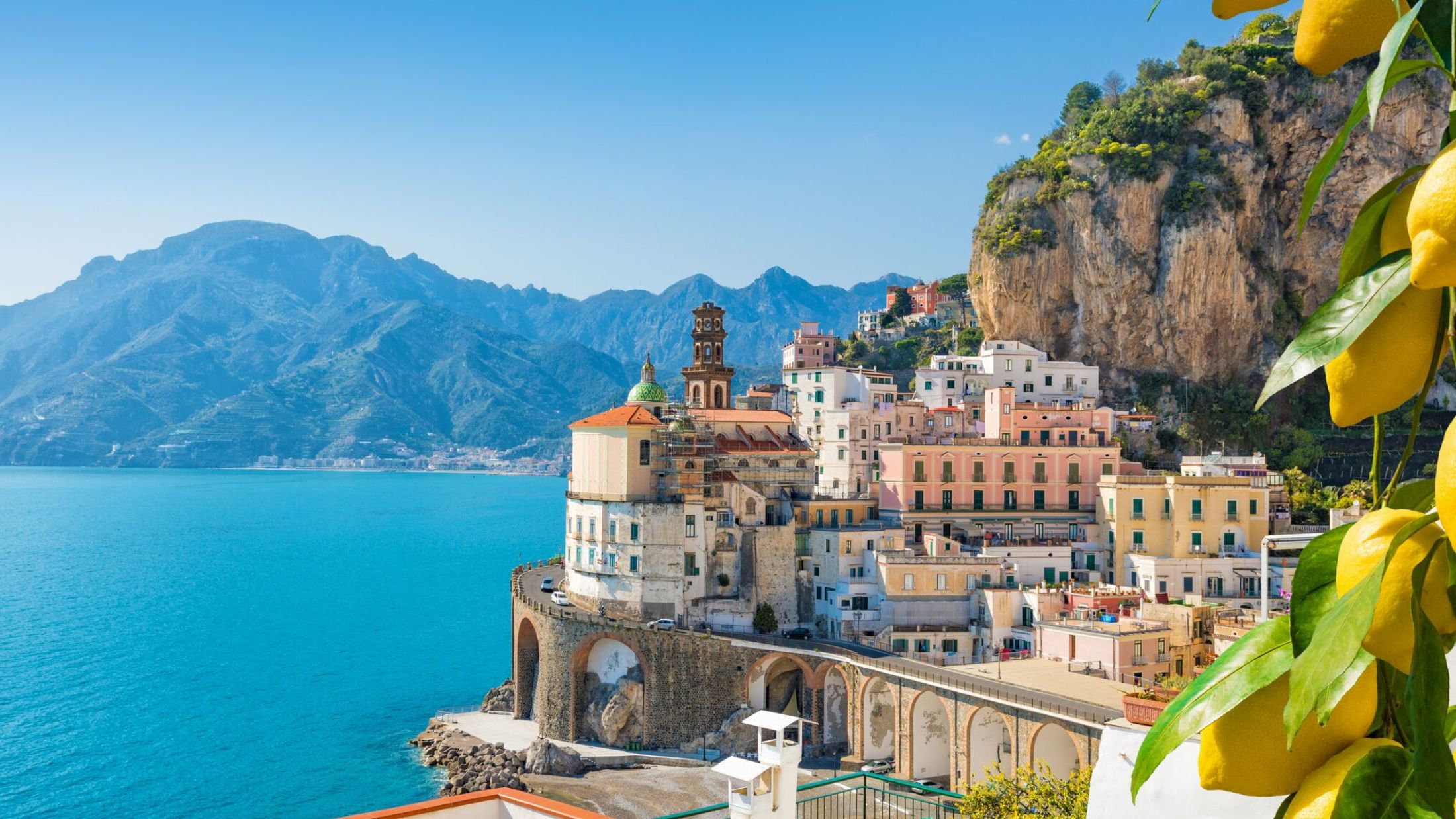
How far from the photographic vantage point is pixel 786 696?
3934 cm

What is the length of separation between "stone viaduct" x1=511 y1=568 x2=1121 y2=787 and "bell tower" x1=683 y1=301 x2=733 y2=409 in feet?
52.9

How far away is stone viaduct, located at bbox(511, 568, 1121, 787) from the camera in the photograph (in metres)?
30.9

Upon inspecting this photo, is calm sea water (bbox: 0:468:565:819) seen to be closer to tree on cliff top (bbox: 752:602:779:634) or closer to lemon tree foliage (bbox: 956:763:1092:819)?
tree on cliff top (bbox: 752:602:779:634)

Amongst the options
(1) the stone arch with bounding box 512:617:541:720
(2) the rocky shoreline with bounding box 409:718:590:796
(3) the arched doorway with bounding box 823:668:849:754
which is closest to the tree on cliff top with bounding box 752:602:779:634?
(3) the arched doorway with bounding box 823:668:849:754

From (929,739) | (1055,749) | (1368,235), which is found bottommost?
(929,739)

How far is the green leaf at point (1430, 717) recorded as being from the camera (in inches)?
39.8

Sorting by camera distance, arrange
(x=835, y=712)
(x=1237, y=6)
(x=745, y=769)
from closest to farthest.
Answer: (x=1237, y=6) < (x=745, y=769) < (x=835, y=712)

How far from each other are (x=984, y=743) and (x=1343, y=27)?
32.4 metres

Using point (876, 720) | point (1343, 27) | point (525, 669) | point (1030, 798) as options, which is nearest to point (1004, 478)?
point (876, 720)

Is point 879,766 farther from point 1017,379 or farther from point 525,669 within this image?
point 1017,379

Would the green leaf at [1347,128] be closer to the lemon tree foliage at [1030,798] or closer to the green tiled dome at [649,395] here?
the lemon tree foliage at [1030,798]

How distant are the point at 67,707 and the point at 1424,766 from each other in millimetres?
59299

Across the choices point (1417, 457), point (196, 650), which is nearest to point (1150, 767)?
point (1417, 457)

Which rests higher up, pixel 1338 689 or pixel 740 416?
pixel 740 416
